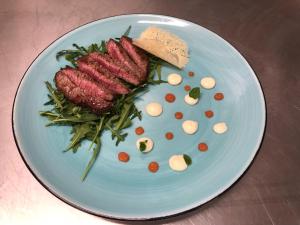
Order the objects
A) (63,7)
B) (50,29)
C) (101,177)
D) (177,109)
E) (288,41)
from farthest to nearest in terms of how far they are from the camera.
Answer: (63,7) < (50,29) < (288,41) < (177,109) < (101,177)

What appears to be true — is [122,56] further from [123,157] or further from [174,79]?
[123,157]

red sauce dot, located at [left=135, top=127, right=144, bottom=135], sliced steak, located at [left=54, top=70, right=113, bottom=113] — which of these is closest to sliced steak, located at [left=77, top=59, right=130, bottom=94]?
sliced steak, located at [left=54, top=70, right=113, bottom=113]

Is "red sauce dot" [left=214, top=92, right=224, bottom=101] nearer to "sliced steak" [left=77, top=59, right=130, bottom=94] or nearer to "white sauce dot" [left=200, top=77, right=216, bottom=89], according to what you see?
"white sauce dot" [left=200, top=77, right=216, bottom=89]

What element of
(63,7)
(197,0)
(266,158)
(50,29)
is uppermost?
(63,7)

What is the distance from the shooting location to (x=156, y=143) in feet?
6.98

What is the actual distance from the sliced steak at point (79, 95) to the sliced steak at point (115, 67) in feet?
0.85

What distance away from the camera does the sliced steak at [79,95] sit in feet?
7.10

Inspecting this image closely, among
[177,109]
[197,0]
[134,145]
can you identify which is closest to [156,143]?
[134,145]

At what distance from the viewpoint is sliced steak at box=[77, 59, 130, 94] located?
Result: 90.9 inches

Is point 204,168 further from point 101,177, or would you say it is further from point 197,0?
point 197,0

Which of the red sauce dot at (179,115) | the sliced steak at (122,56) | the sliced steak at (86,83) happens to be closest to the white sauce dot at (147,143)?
the red sauce dot at (179,115)

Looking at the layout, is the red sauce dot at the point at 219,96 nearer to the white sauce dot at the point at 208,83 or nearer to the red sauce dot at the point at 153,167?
the white sauce dot at the point at 208,83

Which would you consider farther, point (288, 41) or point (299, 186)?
point (288, 41)

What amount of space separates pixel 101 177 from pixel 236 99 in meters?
A: 1.06
